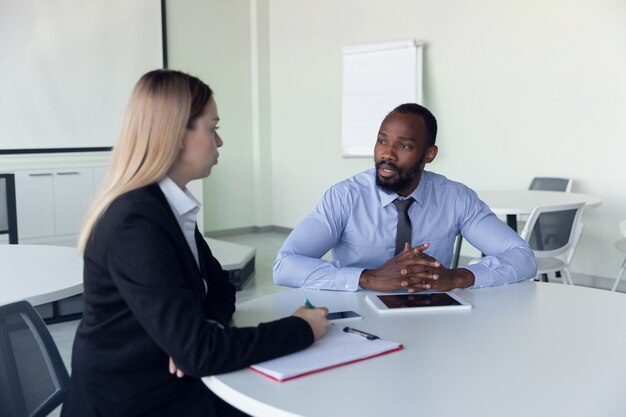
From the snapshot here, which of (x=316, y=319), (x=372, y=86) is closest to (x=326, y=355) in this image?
(x=316, y=319)

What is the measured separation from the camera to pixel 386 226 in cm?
245

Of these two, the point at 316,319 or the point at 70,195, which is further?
the point at 70,195

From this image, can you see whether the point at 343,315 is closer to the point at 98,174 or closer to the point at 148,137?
the point at 148,137

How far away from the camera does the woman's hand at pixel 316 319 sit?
152 cm

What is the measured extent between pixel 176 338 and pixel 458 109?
553cm

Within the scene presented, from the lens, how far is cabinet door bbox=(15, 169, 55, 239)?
21.6 feet

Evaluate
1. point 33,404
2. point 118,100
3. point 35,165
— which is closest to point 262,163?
point 118,100

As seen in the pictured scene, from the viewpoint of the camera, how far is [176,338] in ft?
4.44

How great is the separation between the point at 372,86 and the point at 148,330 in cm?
606

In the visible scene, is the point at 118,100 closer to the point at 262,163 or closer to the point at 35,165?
the point at 35,165

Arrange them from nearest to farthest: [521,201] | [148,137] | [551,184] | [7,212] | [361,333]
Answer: [148,137] < [361,333] < [7,212] < [521,201] < [551,184]

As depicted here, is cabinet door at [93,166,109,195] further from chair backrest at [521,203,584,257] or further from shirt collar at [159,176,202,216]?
shirt collar at [159,176,202,216]

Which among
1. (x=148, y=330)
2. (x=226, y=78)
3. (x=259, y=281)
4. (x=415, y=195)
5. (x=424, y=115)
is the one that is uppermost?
(x=226, y=78)

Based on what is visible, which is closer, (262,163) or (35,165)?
(35,165)
